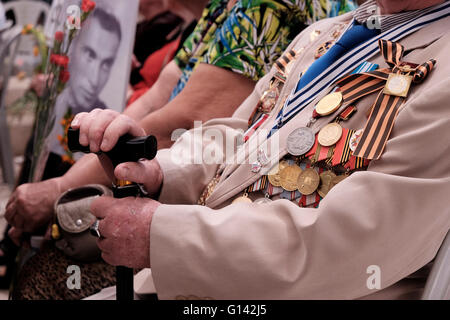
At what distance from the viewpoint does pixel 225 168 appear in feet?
3.63

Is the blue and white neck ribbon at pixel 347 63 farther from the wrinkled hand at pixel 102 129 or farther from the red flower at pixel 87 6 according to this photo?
the red flower at pixel 87 6

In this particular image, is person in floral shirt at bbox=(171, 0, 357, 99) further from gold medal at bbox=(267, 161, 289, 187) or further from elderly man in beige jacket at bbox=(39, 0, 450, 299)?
gold medal at bbox=(267, 161, 289, 187)

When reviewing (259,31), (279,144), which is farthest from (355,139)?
(259,31)

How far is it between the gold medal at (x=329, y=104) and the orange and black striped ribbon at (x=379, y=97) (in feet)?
0.04

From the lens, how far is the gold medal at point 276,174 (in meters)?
0.96

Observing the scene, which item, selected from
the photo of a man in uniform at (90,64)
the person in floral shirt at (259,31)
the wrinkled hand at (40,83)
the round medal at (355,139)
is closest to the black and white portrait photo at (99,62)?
the photo of a man in uniform at (90,64)

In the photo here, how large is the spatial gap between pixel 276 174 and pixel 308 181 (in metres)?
0.07

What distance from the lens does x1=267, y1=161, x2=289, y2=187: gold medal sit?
3.16 ft

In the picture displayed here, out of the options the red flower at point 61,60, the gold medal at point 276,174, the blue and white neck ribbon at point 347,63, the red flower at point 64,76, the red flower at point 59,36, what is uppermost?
the red flower at point 59,36

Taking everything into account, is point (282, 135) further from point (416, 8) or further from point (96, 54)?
point (96, 54)

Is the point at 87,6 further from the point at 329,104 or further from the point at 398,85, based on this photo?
the point at 398,85

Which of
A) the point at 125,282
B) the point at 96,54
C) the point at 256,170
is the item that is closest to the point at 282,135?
the point at 256,170

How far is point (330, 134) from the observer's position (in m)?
0.92
